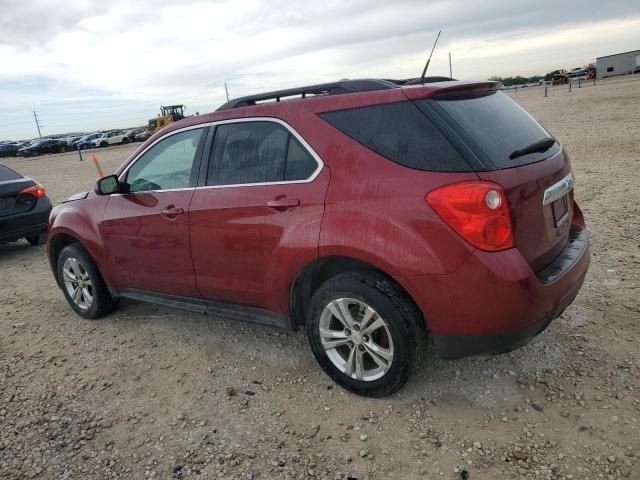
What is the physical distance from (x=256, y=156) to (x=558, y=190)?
1.84 m

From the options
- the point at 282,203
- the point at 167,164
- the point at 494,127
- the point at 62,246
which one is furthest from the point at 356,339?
the point at 62,246

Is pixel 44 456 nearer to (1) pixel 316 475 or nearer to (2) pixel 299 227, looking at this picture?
(1) pixel 316 475

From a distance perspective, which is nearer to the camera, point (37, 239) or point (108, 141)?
point (37, 239)

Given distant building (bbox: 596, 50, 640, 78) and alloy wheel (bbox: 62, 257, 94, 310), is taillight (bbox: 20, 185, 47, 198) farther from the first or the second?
distant building (bbox: 596, 50, 640, 78)

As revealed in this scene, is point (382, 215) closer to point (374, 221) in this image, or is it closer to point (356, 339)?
point (374, 221)

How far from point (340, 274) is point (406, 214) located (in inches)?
23.4

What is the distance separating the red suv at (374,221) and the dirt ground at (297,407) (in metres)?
0.37

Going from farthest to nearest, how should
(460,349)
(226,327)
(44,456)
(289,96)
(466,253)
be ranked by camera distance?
(226,327)
(289,96)
(44,456)
(460,349)
(466,253)

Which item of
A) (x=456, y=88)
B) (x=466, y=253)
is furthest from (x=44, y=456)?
(x=456, y=88)

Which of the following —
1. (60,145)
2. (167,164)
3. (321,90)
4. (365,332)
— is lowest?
(365,332)

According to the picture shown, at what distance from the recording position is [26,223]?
764 cm

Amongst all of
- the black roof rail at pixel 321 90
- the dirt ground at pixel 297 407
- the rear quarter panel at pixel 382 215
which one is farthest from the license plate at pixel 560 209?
the black roof rail at pixel 321 90

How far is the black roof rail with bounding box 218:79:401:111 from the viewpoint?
3074mm

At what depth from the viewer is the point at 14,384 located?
12.4ft
